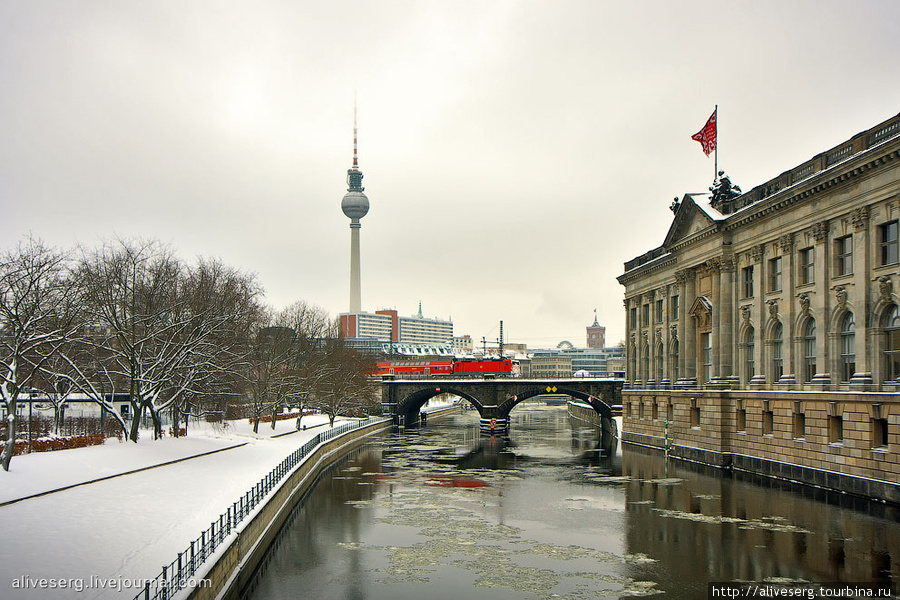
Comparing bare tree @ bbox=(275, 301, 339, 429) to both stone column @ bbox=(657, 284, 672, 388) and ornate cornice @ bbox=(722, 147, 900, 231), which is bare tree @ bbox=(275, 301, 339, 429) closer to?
stone column @ bbox=(657, 284, 672, 388)

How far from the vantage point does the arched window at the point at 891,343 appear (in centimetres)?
4144

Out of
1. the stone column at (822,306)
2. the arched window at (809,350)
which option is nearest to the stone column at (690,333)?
the arched window at (809,350)

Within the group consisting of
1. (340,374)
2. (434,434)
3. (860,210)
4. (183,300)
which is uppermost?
(860,210)

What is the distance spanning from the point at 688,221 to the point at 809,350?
814 inches

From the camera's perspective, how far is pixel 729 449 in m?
59.0

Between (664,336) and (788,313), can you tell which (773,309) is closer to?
(788,313)

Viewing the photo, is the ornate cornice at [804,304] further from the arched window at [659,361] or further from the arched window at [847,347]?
the arched window at [659,361]

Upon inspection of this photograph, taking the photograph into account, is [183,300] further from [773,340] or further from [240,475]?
[773,340]

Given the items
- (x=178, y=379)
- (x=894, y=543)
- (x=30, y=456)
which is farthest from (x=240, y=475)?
(x=894, y=543)

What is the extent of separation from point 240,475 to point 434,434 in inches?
2450

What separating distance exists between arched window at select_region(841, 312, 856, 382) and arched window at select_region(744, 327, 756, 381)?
11.6 meters

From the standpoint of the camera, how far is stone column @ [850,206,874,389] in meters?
43.0

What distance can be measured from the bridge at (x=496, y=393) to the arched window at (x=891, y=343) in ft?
178

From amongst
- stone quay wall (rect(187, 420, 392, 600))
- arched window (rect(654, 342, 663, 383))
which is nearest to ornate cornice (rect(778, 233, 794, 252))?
arched window (rect(654, 342, 663, 383))
